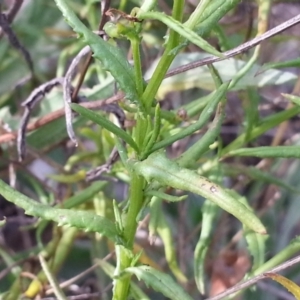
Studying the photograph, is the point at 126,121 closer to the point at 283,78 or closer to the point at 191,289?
the point at 283,78

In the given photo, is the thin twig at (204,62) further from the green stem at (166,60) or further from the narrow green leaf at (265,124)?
the narrow green leaf at (265,124)

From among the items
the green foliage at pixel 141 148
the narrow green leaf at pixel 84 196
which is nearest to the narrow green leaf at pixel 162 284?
the green foliage at pixel 141 148

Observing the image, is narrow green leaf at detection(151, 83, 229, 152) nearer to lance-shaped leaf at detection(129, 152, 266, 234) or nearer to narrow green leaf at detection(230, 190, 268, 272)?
lance-shaped leaf at detection(129, 152, 266, 234)

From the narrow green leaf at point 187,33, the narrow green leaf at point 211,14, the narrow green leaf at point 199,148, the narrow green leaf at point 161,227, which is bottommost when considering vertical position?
the narrow green leaf at point 161,227

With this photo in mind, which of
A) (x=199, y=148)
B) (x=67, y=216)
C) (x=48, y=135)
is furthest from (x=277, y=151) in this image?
(x=48, y=135)

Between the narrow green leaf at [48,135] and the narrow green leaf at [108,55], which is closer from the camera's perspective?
the narrow green leaf at [108,55]

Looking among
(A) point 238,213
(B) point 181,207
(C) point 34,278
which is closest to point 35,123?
(C) point 34,278

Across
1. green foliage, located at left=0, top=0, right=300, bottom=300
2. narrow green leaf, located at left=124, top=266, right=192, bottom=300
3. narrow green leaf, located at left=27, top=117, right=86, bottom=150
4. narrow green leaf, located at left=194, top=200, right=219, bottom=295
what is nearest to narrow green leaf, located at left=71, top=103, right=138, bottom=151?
green foliage, located at left=0, top=0, right=300, bottom=300
